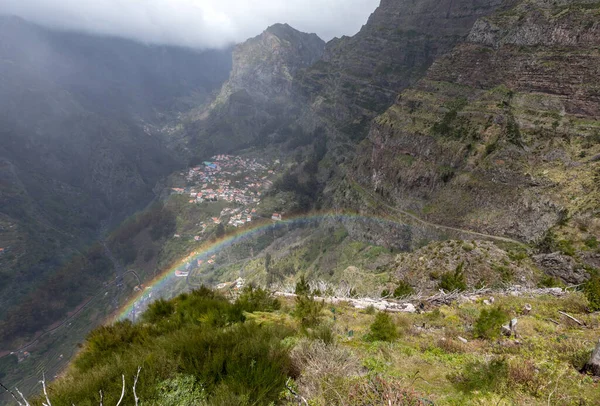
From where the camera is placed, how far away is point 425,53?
100562 mm

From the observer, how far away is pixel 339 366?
476 cm

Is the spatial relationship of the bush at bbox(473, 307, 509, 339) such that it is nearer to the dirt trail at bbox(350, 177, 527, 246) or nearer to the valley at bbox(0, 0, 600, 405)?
the valley at bbox(0, 0, 600, 405)

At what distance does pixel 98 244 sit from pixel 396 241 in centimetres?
10720

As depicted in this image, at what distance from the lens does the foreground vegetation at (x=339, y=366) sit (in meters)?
4.29

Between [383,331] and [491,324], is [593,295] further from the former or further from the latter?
[383,331]

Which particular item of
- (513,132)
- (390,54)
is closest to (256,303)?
(513,132)

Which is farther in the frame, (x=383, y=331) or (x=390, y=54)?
(x=390, y=54)

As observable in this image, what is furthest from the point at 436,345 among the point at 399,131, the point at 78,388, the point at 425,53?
the point at 425,53

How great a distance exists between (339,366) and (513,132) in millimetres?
54379

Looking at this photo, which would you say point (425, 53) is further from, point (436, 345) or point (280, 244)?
point (436, 345)

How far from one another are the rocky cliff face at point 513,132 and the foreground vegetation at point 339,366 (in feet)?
93.8

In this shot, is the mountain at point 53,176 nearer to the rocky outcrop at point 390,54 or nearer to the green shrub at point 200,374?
the green shrub at point 200,374

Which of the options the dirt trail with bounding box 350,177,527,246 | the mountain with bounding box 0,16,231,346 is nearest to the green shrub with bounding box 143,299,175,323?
the dirt trail with bounding box 350,177,527,246

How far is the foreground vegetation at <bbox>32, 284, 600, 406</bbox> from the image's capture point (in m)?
4.29
